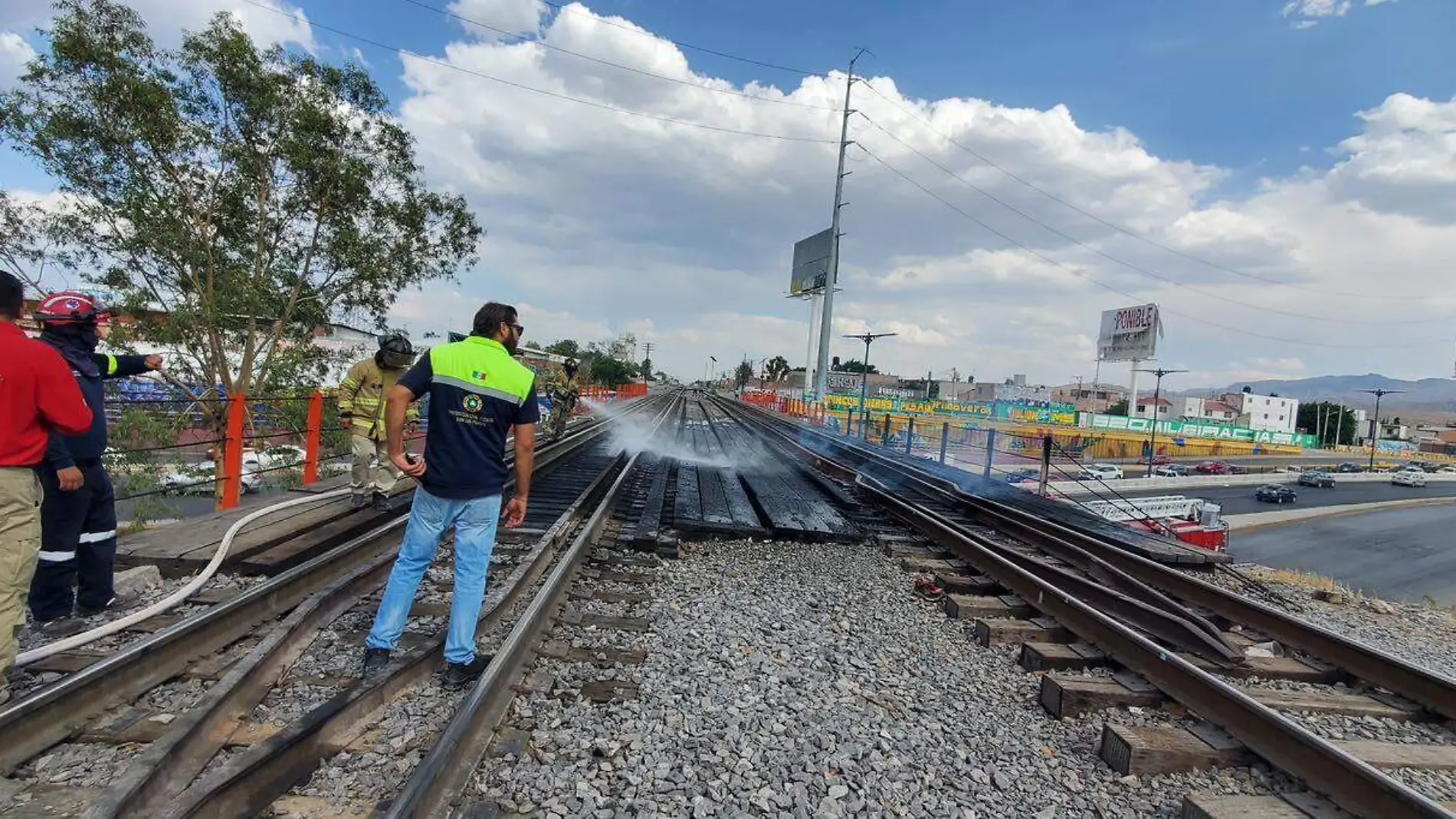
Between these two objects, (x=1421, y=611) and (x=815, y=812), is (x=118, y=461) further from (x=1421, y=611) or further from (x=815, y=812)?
(x=1421, y=611)

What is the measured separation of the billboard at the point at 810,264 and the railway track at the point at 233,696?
49.4 meters

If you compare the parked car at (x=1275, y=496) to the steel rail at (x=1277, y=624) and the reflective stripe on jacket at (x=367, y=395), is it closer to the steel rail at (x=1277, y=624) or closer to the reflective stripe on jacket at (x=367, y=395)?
the steel rail at (x=1277, y=624)

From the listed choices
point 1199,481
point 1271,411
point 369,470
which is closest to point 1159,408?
point 1271,411

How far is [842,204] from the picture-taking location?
4488 centimetres

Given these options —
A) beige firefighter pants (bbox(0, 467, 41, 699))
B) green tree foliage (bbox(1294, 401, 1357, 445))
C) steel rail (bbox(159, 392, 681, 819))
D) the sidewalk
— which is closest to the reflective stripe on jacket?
steel rail (bbox(159, 392, 681, 819))

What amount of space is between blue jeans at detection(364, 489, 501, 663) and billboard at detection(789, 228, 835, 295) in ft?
163

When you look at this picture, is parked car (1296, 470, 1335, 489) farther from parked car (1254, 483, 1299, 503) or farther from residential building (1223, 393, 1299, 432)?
residential building (1223, 393, 1299, 432)

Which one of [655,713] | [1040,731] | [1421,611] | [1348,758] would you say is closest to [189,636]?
[655,713]

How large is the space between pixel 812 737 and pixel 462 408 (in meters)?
2.28

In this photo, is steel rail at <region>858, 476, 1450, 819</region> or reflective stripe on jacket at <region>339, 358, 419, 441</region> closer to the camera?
steel rail at <region>858, 476, 1450, 819</region>

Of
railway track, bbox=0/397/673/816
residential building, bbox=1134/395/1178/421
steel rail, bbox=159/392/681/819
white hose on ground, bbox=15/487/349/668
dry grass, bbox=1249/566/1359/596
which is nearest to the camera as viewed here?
steel rail, bbox=159/392/681/819

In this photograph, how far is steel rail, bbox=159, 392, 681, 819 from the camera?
2.24 m

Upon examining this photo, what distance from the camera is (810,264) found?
5947 centimetres

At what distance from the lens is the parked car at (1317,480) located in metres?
50.2
